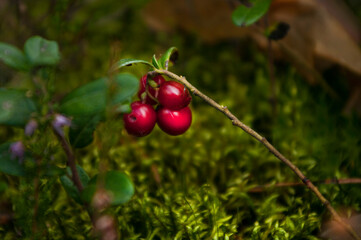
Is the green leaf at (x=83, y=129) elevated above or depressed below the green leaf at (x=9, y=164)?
above

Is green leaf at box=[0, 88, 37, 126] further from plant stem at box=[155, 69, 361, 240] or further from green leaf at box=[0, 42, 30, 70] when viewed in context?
plant stem at box=[155, 69, 361, 240]

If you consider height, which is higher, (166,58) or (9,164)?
(166,58)

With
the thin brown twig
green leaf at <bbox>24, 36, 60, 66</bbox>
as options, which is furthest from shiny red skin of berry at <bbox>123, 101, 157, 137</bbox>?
the thin brown twig

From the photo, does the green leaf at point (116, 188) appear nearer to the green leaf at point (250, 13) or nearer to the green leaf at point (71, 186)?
the green leaf at point (71, 186)

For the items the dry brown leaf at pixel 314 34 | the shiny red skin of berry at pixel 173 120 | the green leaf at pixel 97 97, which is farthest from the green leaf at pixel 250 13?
the green leaf at pixel 97 97

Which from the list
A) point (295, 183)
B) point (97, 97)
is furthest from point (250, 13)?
point (97, 97)

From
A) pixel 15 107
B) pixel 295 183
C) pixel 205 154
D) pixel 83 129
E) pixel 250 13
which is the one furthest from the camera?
pixel 205 154

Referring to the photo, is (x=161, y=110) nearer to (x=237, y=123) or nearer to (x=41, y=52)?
(x=237, y=123)

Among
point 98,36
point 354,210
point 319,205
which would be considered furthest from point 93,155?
point 98,36
